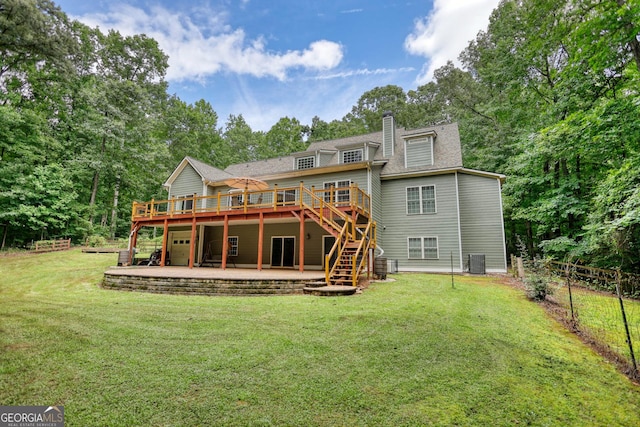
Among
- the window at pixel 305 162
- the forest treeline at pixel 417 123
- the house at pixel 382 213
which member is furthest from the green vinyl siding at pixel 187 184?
the forest treeline at pixel 417 123

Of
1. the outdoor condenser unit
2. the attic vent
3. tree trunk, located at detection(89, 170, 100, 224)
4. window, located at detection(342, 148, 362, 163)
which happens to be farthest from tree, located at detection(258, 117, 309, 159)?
the outdoor condenser unit

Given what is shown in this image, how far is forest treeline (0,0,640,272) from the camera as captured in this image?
8617 mm

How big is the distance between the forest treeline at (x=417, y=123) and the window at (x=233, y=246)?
10.2 m

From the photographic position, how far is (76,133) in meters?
25.0

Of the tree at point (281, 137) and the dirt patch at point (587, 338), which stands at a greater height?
the tree at point (281, 137)

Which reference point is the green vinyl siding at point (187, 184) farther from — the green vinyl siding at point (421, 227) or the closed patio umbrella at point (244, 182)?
the green vinyl siding at point (421, 227)

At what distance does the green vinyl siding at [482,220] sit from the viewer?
14.1 m

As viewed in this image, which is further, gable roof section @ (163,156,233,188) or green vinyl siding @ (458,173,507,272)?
gable roof section @ (163,156,233,188)

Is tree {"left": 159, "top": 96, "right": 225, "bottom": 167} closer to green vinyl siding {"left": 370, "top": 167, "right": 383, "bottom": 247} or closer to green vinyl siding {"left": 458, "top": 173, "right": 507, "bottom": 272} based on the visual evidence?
green vinyl siding {"left": 370, "top": 167, "right": 383, "bottom": 247}

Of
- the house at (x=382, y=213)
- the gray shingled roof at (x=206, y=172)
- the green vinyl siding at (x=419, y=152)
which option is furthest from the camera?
the gray shingled roof at (x=206, y=172)

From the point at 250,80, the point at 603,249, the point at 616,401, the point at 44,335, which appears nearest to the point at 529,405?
the point at 616,401

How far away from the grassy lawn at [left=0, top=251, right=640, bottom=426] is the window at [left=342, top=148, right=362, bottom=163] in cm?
1168

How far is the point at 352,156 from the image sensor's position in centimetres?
1700

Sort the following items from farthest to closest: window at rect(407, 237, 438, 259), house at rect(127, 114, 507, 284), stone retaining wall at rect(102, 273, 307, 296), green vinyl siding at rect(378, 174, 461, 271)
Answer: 1. window at rect(407, 237, 438, 259)
2. green vinyl siding at rect(378, 174, 461, 271)
3. house at rect(127, 114, 507, 284)
4. stone retaining wall at rect(102, 273, 307, 296)
